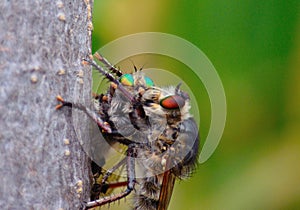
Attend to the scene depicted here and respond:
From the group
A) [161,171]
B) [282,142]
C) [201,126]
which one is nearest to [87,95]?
[161,171]

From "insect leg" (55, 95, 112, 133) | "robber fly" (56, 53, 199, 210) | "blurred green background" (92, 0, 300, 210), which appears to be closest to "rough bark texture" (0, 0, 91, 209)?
"insect leg" (55, 95, 112, 133)

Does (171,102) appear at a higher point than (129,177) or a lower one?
higher

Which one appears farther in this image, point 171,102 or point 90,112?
point 171,102

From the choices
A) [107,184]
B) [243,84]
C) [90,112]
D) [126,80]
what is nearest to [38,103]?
[90,112]

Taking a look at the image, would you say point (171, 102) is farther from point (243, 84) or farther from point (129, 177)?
point (243, 84)

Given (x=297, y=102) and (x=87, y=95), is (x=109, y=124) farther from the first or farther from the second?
(x=297, y=102)

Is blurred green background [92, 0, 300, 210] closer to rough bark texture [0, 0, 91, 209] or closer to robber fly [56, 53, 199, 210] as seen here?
robber fly [56, 53, 199, 210]

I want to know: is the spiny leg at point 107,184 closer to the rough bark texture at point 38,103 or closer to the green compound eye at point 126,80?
the green compound eye at point 126,80
